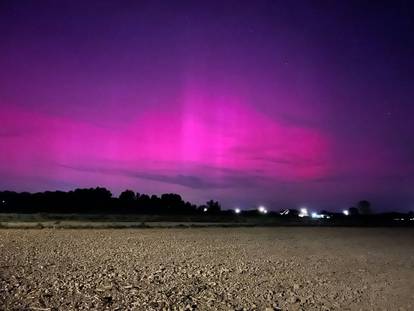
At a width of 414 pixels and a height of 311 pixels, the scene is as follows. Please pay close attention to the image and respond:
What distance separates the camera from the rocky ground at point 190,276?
39.8 feet

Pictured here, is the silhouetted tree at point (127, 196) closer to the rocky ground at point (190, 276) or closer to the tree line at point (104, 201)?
the tree line at point (104, 201)

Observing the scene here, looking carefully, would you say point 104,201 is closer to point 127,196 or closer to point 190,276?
point 127,196

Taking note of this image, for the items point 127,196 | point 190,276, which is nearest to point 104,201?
point 127,196

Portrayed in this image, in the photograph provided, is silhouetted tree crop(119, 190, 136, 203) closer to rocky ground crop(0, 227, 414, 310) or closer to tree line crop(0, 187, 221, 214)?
tree line crop(0, 187, 221, 214)

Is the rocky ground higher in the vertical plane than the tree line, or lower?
lower

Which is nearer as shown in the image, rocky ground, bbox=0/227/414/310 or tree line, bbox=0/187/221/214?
rocky ground, bbox=0/227/414/310

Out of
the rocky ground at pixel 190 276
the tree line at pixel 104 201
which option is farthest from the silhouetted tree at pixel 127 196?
the rocky ground at pixel 190 276

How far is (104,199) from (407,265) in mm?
73075

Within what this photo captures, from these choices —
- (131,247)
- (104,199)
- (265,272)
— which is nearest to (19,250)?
(131,247)

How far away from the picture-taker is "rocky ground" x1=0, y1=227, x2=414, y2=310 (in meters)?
12.1

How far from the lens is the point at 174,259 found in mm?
19531

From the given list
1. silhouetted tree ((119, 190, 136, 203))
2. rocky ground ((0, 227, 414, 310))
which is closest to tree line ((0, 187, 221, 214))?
silhouetted tree ((119, 190, 136, 203))

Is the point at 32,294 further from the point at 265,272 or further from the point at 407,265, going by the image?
the point at 407,265

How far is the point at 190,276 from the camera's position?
51.6ft
